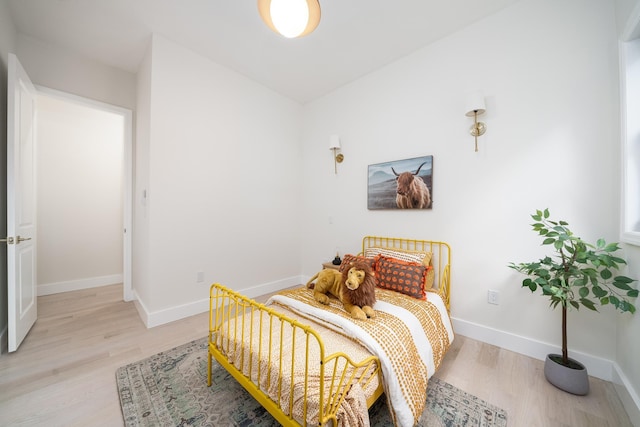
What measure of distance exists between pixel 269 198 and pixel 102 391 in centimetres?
250

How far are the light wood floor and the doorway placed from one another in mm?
982

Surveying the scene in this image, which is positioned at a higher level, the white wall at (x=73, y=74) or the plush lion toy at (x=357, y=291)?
the white wall at (x=73, y=74)

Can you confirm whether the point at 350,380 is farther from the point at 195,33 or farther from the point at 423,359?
the point at 195,33

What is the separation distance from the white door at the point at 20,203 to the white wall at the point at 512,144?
335cm

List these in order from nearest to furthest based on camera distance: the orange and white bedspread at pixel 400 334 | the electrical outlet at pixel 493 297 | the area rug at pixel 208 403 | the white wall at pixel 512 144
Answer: the orange and white bedspread at pixel 400 334 < the area rug at pixel 208 403 < the white wall at pixel 512 144 < the electrical outlet at pixel 493 297

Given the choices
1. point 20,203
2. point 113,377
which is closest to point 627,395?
point 113,377

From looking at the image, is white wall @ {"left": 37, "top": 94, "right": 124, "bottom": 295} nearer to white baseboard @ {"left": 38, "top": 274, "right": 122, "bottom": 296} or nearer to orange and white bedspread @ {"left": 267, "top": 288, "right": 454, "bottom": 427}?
white baseboard @ {"left": 38, "top": 274, "right": 122, "bottom": 296}

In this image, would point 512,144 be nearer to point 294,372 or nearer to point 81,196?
point 294,372

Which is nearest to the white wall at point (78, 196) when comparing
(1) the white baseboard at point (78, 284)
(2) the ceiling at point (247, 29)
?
(1) the white baseboard at point (78, 284)

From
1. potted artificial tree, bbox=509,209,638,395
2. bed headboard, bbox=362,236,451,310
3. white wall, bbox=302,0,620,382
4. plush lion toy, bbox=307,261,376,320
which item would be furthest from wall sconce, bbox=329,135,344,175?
potted artificial tree, bbox=509,209,638,395

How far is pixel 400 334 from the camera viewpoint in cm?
150

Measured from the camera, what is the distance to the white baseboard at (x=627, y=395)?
135 centimetres

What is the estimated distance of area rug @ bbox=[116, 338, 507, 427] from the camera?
1.38 metres

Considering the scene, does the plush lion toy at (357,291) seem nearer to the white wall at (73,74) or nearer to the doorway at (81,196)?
the doorway at (81,196)
